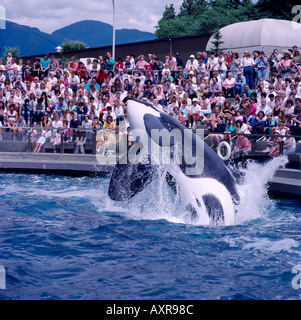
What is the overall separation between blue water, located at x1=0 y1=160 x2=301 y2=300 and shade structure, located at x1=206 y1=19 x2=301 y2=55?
19.7 m

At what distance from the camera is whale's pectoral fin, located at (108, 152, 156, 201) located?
30.2 feet

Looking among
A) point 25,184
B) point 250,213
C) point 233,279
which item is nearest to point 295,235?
point 250,213

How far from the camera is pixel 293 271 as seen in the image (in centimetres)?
707

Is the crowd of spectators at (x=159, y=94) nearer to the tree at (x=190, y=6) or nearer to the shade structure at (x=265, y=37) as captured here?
the shade structure at (x=265, y=37)

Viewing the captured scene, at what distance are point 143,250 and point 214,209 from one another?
5.46 feet

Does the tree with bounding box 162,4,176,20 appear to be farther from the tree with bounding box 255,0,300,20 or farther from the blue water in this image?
the blue water

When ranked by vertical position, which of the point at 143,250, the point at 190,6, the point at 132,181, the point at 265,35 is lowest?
the point at 143,250

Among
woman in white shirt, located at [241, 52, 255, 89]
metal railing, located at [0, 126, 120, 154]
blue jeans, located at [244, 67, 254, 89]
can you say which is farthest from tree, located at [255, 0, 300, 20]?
metal railing, located at [0, 126, 120, 154]

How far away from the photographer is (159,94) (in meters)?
17.5

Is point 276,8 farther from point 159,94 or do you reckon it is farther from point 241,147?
point 241,147

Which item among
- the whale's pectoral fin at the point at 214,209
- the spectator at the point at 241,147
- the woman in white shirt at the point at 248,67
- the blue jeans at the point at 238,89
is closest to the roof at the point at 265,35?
the woman in white shirt at the point at 248,67

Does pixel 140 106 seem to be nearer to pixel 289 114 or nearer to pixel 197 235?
pixel 197 235

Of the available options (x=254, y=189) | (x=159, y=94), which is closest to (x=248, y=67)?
(x=159, y=94)
